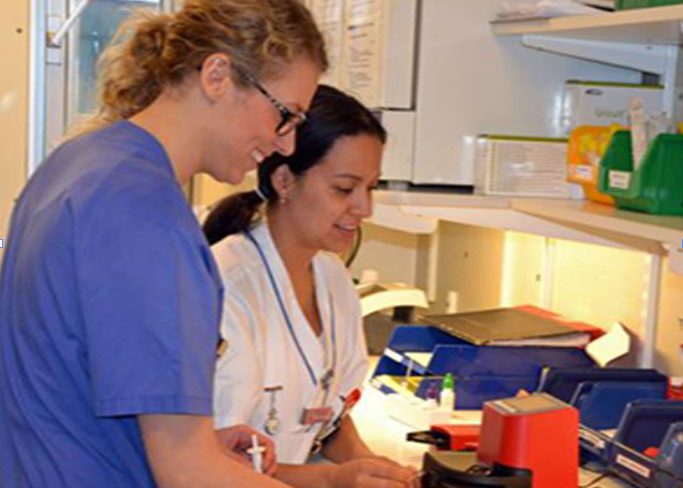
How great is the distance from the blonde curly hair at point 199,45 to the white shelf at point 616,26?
18.9 inches

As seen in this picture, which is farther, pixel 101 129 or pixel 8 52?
pixel 8 52

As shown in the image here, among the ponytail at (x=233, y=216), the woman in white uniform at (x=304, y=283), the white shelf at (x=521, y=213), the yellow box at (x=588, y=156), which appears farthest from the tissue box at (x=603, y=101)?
the ponytail at (x=233, y=216)

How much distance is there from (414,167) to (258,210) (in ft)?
1.20

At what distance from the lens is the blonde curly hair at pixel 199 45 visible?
1184 mm

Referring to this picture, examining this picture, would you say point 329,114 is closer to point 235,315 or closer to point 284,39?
point 235,315

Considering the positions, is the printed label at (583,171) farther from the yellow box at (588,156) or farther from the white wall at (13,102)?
the white wall at (13,102)

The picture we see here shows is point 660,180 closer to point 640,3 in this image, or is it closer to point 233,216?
point 640,3

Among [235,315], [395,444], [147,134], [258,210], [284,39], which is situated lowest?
[395,444]

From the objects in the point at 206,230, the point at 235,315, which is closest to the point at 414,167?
the point at 206,230

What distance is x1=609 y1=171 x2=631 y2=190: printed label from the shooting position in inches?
66.7

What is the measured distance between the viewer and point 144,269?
1016 mm

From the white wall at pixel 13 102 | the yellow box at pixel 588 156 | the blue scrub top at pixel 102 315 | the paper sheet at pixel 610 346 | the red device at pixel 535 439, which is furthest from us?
the white wall at pixel 13 102

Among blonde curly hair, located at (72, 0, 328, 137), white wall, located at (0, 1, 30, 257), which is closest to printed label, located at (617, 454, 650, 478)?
blonde curly hair, located at (72, 0, 328, 137)

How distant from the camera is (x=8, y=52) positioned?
3387mm
